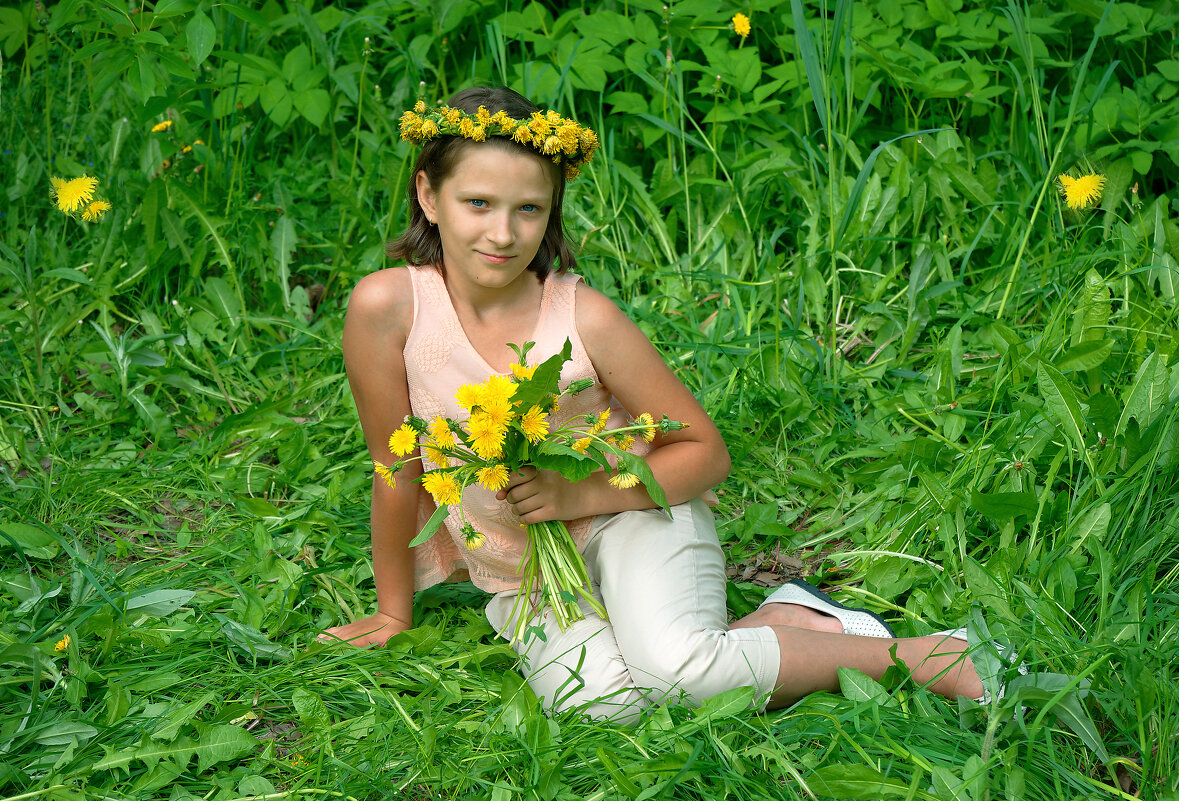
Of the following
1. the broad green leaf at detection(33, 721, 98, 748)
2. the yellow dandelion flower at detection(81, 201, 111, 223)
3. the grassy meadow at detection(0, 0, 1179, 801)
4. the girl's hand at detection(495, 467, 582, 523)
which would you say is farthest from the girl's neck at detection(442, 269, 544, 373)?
the yellow dandelion flower at detection(81, 201, 111, 223)

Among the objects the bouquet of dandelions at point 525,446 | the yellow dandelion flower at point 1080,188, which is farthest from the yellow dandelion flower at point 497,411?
the yellow dandelion flower at point 1080,188

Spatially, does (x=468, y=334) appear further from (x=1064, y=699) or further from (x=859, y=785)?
(x=1064, y=699)

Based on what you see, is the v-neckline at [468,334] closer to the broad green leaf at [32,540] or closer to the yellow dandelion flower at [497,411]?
the yellow dandelion flower at [497,411]

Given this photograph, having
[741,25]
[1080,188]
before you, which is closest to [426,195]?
[741,25]

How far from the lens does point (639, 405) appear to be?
1860mm

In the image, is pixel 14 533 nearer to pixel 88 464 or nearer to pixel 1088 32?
pixel 88 464

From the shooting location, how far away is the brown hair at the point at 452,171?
174cm

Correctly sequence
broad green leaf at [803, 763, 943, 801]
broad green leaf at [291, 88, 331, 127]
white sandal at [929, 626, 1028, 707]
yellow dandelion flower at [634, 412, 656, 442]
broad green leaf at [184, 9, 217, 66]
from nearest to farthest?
1. broad green leaf at [803, 763, 943, 801]
2. white sandal at [929, 626, 1028, 707]
3. yellow dandelion flower at [634, 412, 656, 442]
4. broad green leaf at [184, 9, 217, 66]
5. broad green leaf at [291, 88, 331, 127]

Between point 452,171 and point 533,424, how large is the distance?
494 millimetres

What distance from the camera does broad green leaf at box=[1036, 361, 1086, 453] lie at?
6.36 feet

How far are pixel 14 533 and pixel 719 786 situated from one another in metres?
1.59

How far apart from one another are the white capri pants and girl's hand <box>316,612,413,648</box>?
0.23m

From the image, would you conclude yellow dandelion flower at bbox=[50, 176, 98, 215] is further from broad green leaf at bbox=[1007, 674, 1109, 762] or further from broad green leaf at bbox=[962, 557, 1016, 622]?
broad green leaf at bbox=[1007, 674, 1109, 762]

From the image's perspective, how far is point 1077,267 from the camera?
104 inches
